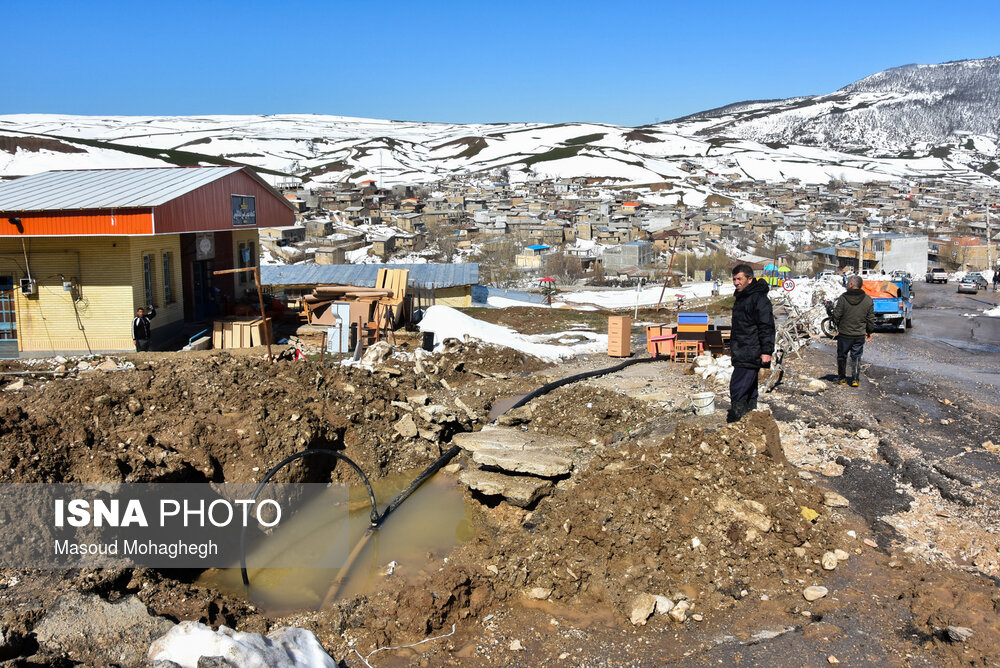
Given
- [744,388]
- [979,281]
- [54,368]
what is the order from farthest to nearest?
[979,281], [54,368], [744,388]

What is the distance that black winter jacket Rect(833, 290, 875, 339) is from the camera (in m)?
9.46

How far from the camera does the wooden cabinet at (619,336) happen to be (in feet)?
46.1

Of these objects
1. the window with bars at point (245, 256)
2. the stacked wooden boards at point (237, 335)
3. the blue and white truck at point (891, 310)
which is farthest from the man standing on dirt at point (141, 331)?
the blue and white truck at point (891, 310)

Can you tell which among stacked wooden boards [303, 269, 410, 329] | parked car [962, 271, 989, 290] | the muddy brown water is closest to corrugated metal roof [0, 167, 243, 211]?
stacked wooden boards [303, 269, 410, 329]

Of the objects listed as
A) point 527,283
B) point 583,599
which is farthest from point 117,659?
point 527,283

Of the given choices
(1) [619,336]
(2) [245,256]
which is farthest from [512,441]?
(2) [245,256]

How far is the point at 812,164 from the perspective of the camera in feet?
529

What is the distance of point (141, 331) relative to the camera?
14.8m

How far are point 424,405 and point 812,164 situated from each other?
557 ft

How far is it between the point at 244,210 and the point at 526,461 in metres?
14.4

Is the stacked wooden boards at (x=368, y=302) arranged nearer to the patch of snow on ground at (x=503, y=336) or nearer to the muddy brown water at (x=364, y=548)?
the patch of snow on ground at (x=503, y=336)

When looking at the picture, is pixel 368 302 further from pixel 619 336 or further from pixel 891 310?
pixel 891 310

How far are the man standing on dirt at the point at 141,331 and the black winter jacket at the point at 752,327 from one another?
1206 cm

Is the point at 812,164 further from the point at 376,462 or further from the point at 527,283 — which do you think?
the point at 376,462
